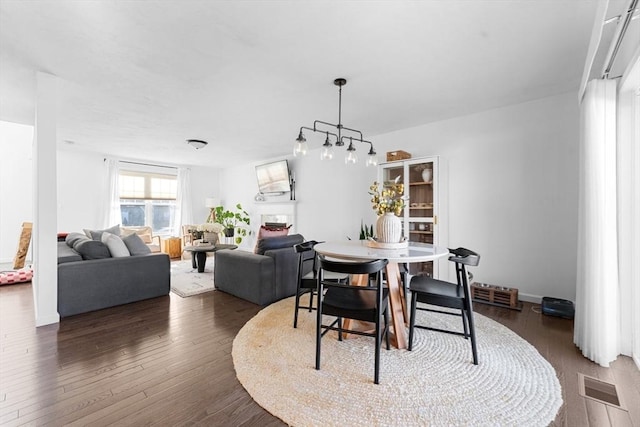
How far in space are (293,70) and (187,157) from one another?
5.14 metres

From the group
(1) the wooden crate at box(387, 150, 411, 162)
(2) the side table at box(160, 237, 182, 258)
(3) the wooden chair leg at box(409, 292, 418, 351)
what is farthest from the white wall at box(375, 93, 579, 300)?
(2) the side table at box(160, 237, 182, 258)

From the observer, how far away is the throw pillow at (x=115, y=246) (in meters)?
3.50

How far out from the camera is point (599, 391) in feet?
5.84

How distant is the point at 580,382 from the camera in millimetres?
1867

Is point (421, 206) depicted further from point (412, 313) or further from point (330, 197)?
point (412, 313)

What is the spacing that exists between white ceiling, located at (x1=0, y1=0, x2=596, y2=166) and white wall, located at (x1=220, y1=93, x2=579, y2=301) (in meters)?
0.30

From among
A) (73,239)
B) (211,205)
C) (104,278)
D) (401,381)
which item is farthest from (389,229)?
(211,205)

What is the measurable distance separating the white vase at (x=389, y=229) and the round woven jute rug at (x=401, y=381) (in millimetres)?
904

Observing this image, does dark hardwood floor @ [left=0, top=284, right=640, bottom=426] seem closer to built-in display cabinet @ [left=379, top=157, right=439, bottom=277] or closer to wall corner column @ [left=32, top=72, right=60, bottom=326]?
wall corner column @ [left=32, top=72, right=60, bottom=326]

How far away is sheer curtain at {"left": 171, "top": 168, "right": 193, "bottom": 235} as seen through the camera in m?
7.71

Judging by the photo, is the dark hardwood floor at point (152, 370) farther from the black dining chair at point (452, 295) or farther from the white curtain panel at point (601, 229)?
the black dining chair at point (452, 295)

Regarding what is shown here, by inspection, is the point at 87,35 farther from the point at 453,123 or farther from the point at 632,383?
the point at 632,383

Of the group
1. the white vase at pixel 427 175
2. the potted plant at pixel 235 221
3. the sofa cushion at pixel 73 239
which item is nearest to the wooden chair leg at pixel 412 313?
the white vase at pixel 427 175

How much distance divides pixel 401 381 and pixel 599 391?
4.05ft
